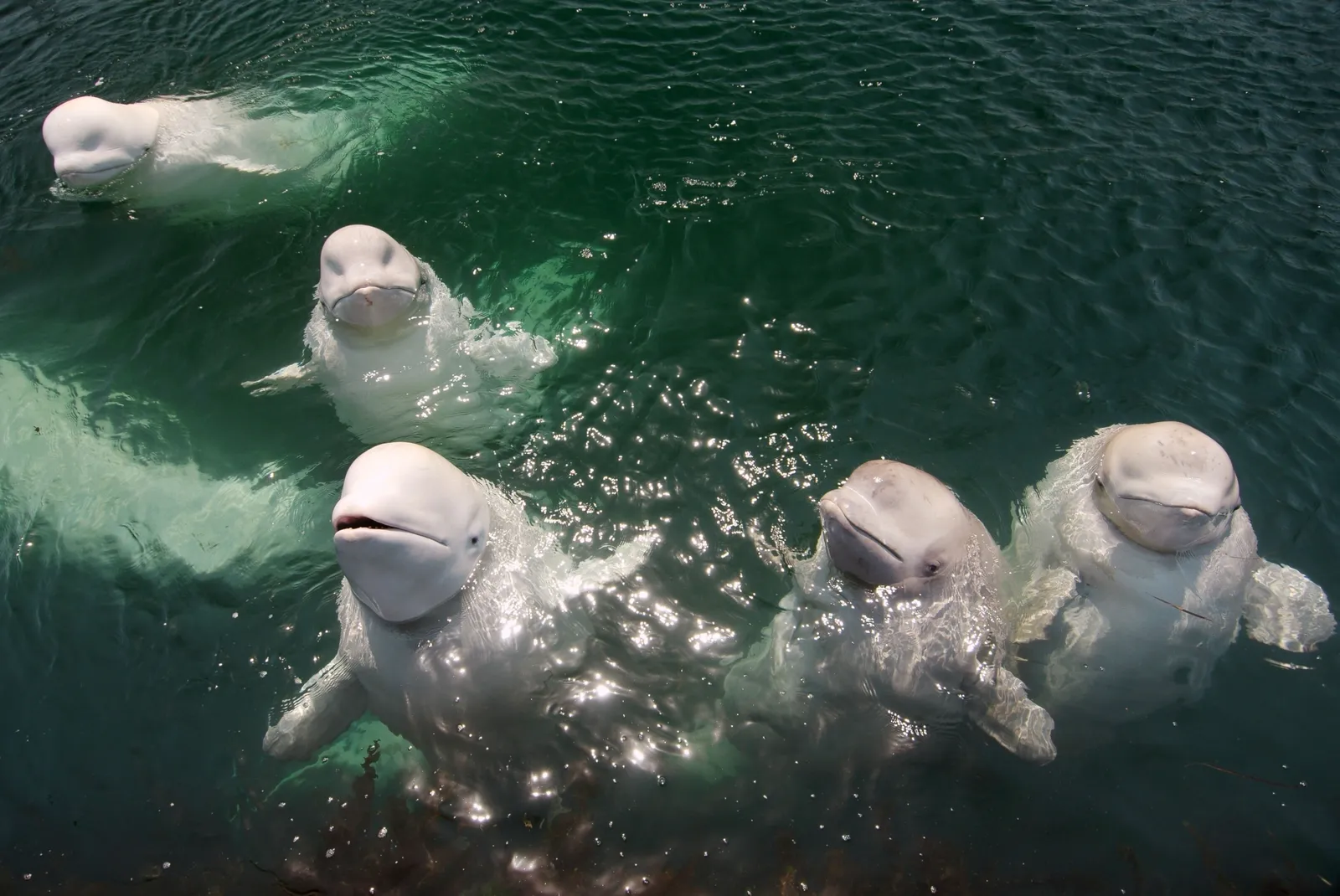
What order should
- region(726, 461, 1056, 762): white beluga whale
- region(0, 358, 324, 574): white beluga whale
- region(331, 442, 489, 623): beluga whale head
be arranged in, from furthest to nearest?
region(0, 358, 324, 574): white beluga whale < region(726, 461, 1056, 762): white beluga whale < region(331, 442, 489, 623): beluga whale head

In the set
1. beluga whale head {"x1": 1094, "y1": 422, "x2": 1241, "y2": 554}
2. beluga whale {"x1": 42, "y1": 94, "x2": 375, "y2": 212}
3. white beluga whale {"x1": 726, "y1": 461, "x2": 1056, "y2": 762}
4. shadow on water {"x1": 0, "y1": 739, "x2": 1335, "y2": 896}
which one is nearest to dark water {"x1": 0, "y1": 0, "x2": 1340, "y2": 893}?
shadow on water {"x1": 0, "y1": 739, "x2": 1335, "y2": 896}

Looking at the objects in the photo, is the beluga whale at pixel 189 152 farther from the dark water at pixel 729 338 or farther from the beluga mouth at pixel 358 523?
the beluga mouth at pixel 358 523

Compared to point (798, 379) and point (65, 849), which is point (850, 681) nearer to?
point (798, 379)

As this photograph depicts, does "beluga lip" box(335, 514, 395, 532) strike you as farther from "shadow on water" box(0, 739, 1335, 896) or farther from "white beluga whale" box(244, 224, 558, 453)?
"white beluga whale" box(244, 224, 558, 453)

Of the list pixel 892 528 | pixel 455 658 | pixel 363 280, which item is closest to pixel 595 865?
pixel 455 658

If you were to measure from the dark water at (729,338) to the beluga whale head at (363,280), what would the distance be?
1187 millimetres

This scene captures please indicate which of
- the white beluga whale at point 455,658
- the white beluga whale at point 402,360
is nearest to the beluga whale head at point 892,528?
the white beluga whale at point 455,658

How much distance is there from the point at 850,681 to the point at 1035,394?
361 centimetres

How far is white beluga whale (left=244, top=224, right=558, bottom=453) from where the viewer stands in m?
7.62

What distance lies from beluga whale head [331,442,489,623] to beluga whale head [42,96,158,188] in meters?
7.53

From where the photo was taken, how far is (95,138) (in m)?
10.4

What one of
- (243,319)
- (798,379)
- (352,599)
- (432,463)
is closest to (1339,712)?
(798,379)

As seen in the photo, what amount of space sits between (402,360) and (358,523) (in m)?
2.94

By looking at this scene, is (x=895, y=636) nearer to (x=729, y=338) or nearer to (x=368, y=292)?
(x=729, y=338)
